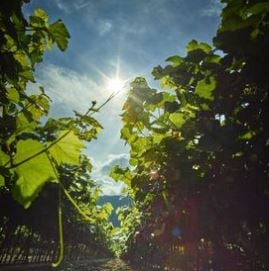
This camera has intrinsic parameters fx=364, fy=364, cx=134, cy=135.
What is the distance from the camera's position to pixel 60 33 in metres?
2.21

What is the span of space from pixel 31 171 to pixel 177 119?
1501 millimetres

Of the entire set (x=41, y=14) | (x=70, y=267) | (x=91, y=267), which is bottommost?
(x=41, y=14)

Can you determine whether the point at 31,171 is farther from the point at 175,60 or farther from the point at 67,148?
the point at 175,60

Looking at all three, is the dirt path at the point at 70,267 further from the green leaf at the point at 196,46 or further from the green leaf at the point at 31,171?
the green leaf at the point at 31,171

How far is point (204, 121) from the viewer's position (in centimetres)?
202

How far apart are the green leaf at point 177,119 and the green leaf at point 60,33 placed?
78 cm

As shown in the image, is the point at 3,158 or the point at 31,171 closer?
the point at 31,171

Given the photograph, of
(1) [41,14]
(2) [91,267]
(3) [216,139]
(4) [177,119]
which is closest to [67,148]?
(3) [216,139]

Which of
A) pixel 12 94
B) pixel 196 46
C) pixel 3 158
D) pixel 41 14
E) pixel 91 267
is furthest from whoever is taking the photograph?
pixel 91 267

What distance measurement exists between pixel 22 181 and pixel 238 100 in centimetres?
152

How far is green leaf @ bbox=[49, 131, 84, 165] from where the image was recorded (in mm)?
806

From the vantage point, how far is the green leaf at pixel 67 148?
0.81 metres

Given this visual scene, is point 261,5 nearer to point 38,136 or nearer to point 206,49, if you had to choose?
point 206,49

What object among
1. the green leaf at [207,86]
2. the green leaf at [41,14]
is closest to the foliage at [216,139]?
the green leaf at [207,86]
